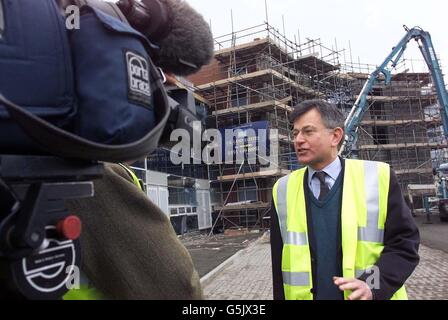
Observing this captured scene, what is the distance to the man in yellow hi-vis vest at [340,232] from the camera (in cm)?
193

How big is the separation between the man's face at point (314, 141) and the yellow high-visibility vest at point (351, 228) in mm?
140

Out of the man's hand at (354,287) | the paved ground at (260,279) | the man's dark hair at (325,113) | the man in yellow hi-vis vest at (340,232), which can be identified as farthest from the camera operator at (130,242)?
the paved ground at (260,279)

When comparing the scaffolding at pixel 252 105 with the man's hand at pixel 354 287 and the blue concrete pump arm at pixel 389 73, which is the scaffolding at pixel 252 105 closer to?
the blue concrete pump arm at pixel 389 73

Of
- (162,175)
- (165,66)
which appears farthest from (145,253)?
(162,175)

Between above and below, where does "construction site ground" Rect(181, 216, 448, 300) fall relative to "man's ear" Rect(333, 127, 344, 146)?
below

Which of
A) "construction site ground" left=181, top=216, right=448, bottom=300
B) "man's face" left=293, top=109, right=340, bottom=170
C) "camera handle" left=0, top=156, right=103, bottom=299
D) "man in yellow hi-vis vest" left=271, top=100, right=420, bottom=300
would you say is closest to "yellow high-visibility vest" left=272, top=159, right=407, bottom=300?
"man in yellow hi-vis vest" left=271, top=100, right=420, bottom=300

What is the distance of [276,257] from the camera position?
90.4 inches

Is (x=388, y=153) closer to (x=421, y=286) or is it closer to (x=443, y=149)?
(x=443, y=149)

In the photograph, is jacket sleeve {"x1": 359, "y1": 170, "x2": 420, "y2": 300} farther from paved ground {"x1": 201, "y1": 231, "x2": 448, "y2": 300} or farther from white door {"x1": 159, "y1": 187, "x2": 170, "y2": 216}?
white door {"x1": 159, "y1": 187, "x2": 170, "y2": 216}

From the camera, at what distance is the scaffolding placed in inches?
814

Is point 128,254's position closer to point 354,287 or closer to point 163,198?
point 354,287

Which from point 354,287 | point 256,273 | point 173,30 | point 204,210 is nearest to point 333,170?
point 354,287

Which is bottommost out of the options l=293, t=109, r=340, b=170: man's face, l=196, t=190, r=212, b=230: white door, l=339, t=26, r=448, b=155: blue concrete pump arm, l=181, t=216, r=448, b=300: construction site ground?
l=181, t=216, r=448, b=300: construction site ground

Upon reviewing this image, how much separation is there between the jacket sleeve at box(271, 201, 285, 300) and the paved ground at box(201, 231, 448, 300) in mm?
2870
